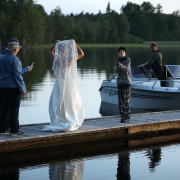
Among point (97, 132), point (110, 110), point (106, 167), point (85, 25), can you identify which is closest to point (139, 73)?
point (110, 110)

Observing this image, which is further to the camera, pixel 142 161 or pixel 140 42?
pixel 140 42

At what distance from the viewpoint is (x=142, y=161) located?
761 centimetres

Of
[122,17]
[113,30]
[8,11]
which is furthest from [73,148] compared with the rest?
[122,17]

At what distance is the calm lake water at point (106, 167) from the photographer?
6.66 meters

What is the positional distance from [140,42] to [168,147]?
145m

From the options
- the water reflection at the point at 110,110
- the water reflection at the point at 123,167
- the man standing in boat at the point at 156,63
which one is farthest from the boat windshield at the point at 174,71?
the water reflection at the point at 123,167

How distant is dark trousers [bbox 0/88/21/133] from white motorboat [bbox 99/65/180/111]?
696 centimetres

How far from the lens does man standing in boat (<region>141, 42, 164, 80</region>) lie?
13039 millimetres

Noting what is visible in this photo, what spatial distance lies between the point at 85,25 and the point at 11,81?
136264 millimetres

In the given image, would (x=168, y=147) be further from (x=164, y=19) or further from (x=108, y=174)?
(x=164, y=19)

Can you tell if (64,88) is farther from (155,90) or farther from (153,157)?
(155,90)

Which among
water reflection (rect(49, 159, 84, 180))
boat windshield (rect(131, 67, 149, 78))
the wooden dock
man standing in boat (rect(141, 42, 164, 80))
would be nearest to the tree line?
boat windshield (rect(131, 67, 149, 78))

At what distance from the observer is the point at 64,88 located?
8305 millimetres

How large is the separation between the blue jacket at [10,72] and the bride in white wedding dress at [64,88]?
1.03 meters
